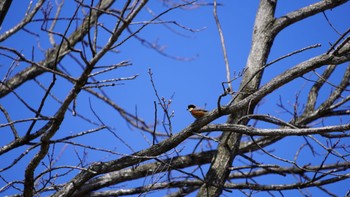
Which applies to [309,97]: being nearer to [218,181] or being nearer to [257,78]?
[257,78]

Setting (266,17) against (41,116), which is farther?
(266,17)

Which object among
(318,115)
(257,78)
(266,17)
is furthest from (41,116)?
(318,115)

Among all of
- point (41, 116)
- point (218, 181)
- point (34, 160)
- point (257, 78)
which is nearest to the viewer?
point (41, 116)

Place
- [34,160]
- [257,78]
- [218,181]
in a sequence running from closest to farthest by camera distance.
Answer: [34,160] < [218,181] < [257,78]

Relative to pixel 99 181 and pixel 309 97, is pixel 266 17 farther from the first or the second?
pixel 99 181

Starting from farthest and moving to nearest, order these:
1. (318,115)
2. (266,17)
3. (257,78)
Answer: (318,115), (266,17), (257,78)

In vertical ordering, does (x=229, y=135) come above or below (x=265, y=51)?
below

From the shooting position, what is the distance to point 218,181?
12.7 feet

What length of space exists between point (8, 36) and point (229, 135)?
2.14 m

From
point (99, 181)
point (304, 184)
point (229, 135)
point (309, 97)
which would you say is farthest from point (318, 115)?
point (99, 181)

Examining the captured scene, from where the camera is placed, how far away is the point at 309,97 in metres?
5.23

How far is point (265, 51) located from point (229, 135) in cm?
94

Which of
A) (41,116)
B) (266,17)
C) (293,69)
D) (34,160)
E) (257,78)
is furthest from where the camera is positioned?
(266,17)

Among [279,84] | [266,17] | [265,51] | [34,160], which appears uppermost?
[266,17]
